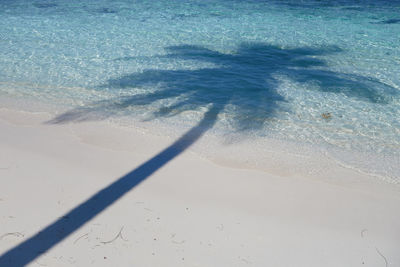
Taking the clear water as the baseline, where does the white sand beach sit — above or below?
below

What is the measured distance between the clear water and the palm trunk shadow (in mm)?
1633

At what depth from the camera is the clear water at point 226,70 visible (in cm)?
859

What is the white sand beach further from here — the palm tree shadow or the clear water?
the clear water

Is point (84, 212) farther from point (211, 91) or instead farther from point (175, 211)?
point (211, 91)

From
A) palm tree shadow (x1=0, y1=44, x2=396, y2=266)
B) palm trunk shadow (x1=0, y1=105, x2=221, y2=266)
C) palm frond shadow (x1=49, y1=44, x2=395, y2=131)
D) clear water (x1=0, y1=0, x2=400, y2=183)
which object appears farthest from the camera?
palm frond shadow (x1=49, y1=44, x2=395, y2=131)

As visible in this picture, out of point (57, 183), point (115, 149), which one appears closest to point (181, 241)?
point (57, 183)

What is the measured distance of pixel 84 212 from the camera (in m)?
5.20

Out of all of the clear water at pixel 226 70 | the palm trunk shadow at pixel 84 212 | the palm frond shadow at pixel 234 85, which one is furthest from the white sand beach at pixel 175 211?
the palm frond shadow at pixel 234 85

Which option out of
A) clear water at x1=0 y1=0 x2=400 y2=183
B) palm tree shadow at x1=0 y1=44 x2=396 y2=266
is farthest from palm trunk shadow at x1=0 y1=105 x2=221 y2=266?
clear water at x1=0 y1=0 x2=400 y2=183

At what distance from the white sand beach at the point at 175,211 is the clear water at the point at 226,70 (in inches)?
59.3

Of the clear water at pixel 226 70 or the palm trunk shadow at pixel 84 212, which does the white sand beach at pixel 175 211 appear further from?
the clear water at pixel 226 70

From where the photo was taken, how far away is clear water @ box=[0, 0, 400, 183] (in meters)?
→ 8.59

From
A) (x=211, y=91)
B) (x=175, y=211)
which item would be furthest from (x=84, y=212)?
(x=211, y=91)

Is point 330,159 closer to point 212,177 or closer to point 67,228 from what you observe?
point 212,177
